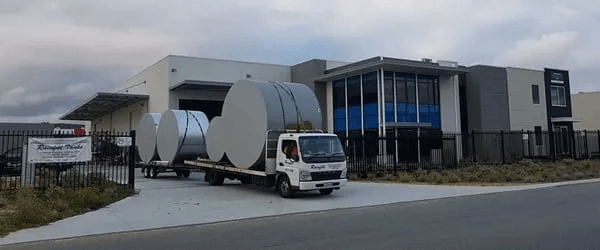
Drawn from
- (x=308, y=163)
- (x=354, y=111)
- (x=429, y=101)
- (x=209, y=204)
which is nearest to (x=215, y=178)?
(x=209, y=204)

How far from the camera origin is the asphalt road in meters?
8.16

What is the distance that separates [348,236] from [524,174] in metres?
17.3

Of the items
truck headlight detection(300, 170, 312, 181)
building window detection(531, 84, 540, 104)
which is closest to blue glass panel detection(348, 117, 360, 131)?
building window detection(531, 84, 540, 104)

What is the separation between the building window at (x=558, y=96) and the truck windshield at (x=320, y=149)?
114ft

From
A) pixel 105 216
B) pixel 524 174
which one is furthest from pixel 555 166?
pixel 105 216

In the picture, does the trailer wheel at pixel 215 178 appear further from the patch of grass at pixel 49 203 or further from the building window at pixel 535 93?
the building window at pixel 535 93

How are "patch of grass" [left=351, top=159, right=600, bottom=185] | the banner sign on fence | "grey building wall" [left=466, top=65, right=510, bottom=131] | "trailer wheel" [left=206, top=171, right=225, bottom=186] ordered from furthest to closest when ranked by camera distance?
"grey building wall" [left=466, top=65, right=510, bottom=131] → "patch of grass" [left=351, top=159, right=600, bottom=185] → "trailer wheel" [left=206, top=171, right=225, bottom=186] → the banner sign on fence

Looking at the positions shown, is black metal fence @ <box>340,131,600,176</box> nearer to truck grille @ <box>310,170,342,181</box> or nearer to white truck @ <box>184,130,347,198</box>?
white truck @ <box>184,130,347,198</box>

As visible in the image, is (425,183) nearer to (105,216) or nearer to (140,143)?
(105,216)

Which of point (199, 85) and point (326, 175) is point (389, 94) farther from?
point (326, 175)

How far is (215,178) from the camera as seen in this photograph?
20.7 m

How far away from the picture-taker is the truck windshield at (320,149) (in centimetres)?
1570

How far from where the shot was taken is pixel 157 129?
27.0 meters

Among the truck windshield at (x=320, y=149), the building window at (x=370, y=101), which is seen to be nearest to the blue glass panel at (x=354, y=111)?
the building window at (x=370, y=101)
